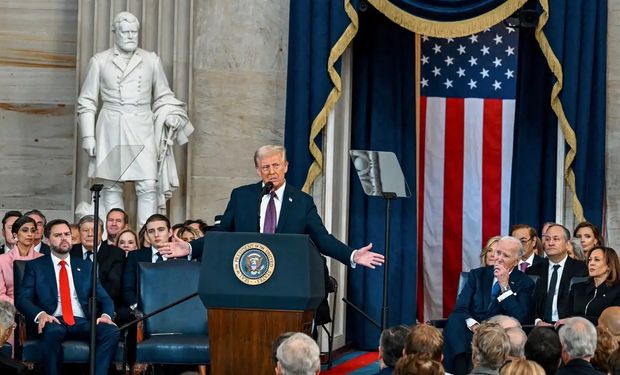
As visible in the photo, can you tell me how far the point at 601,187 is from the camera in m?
10.2

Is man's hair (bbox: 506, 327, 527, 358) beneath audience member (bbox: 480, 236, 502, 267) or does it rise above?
beneath

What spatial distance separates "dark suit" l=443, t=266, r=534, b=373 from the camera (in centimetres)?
829

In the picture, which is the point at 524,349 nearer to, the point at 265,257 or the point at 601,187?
the point at 265,257

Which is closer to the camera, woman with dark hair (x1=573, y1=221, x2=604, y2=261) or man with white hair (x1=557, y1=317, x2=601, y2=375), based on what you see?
man with white hair (x1=557, y1=317, x2=601, y2=375)

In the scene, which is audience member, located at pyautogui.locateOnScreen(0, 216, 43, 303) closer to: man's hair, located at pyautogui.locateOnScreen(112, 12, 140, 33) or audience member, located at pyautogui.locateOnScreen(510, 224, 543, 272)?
man's hair, located at pyautogui.locateOnScreen(112, 12, 140, 33)

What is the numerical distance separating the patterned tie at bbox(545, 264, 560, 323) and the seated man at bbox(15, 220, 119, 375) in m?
2.84

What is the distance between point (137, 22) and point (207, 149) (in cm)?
120

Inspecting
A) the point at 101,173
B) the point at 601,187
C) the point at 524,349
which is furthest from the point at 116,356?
the point at 601,187

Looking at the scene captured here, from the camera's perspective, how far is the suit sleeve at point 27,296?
8.08 meters

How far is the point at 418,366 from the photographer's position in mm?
4688

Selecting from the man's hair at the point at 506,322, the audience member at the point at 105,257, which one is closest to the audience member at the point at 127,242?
the audience member at the point at 105,257

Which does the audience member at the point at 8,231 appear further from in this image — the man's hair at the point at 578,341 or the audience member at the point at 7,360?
the man's hair at the point at 578,341

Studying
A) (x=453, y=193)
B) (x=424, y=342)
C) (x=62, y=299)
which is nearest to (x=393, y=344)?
(x=424, y=342)

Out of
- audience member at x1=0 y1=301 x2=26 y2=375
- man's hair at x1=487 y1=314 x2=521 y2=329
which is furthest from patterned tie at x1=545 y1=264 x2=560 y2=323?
audience member at x1=0 y1=301 x2=26 y2=375
